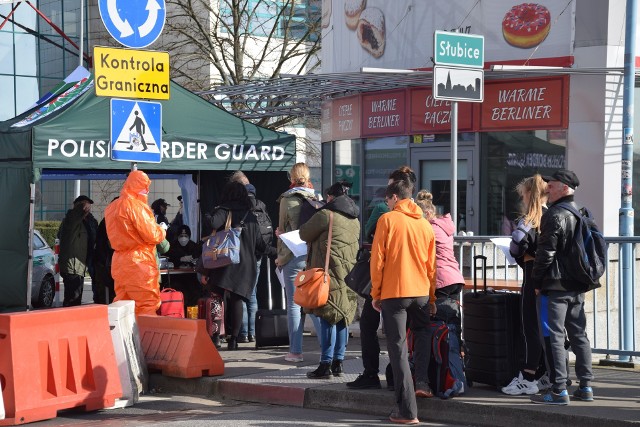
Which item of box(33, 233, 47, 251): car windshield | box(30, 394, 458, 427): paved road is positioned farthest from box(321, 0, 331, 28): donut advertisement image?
box(30, 394, 458, 427): paved road

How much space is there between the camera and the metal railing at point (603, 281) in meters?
10.4

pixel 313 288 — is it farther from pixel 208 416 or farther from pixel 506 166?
pixel 506 166

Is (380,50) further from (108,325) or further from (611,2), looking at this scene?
(108,325)

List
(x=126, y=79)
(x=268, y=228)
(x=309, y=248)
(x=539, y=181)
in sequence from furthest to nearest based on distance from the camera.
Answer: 1. (x=268, y=228)
2. (x=126, y=79)
3. (x=309, y=248)
4. (x=539, y=181)

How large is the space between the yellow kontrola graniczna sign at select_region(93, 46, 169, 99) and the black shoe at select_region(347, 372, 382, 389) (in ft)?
12.9

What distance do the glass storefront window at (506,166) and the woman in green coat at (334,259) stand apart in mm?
8149

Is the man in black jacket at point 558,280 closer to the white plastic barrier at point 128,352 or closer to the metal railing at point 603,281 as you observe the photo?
the metal railing at point 603,281

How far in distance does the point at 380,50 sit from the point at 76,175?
6.90 metres

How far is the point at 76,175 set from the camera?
15.3 meters

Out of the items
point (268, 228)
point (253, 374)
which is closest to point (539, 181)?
point (253, 374)

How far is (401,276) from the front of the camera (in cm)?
841

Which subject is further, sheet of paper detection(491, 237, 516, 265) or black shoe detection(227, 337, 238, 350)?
black shoe detection(227, 337, 238, 350)

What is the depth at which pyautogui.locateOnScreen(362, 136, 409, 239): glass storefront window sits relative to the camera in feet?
65.0

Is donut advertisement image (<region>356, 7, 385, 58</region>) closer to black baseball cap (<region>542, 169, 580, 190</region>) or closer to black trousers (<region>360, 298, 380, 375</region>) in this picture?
black trousers (<region>360, 298, 380, 375</region>)
